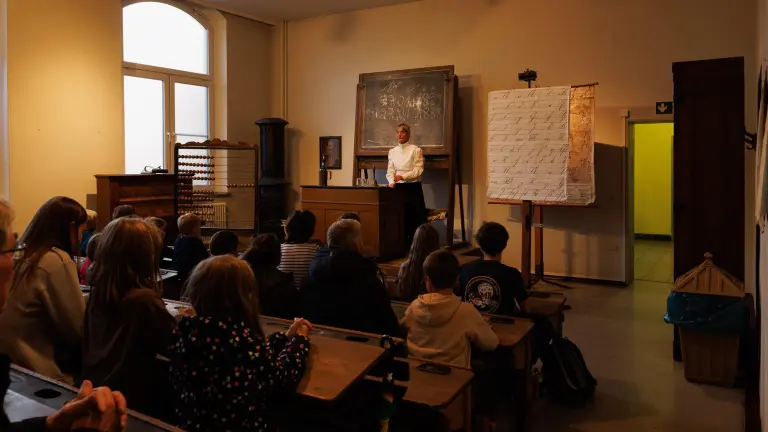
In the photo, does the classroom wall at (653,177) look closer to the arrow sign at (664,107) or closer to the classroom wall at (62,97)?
the arrow sign at (664,107)

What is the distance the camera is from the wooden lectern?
6270 millimetres

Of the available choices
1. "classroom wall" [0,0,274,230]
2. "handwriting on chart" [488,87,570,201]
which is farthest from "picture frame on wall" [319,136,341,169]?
"handwriting on chart" [488,87,570,201]

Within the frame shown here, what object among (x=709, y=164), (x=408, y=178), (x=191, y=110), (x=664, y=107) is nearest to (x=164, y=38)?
(x=191, y=110)

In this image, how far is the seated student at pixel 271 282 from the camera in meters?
3.12

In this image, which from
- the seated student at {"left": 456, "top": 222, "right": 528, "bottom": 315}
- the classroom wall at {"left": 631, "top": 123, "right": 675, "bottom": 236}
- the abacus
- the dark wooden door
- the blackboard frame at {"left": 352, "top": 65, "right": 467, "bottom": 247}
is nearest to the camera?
the seated student at {"left": 456, "top": 222, "right": 528, "bottom": 315}

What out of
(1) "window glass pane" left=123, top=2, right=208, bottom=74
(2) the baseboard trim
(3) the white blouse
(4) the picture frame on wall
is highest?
(1) "window glass pane" left=123, top=2, right=208, bottom=74

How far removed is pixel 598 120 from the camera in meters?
7.35

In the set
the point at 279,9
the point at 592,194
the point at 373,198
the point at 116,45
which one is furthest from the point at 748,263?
the point at 116,45

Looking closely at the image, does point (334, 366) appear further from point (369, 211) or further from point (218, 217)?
point (218, 217)

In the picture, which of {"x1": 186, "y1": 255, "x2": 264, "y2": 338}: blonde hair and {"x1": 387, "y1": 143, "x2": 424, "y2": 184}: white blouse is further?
{"x1": 387, "y1": 143, "x2": 424, "y2": 184}: white blouse

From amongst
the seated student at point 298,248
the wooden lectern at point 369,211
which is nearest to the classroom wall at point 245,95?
the wooden lectern at point 369,211

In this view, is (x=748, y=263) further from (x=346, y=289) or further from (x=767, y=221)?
(x=346, y=289)

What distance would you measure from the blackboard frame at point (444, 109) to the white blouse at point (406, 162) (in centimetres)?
62

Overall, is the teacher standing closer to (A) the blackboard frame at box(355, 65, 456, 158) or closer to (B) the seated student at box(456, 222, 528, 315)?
(A) the blackboard frame at box(355, 65, 456, 158)
